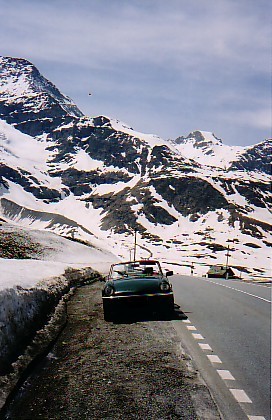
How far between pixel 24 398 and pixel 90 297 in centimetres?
1180

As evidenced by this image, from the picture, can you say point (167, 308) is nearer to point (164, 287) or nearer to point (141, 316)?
point (164, 287)

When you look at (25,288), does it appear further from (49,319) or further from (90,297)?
(90,297)

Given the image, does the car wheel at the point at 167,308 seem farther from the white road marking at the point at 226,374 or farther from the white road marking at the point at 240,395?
the white road marking at the point at 240,395

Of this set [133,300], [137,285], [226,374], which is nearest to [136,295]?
[133,300]

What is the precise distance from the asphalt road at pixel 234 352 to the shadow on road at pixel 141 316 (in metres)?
0.45

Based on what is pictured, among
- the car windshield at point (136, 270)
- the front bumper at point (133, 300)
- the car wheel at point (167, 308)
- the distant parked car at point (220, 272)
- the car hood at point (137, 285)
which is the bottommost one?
the distant parked car at point (220, 272)

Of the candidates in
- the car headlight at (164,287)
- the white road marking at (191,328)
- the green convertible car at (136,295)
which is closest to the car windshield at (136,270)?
the green convertible car at (136,295)

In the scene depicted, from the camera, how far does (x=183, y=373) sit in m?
6.44

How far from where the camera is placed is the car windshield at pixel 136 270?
40.9 feet

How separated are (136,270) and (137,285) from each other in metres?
2.13

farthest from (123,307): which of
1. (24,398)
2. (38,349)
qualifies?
(24,398)

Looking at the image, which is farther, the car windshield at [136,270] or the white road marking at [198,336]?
the car windshield at [136,270]

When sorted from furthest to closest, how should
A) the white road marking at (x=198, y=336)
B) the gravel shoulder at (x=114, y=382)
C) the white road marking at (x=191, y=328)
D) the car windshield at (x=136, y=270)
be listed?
1. the car windshield at (x=136, y=270)
2. the white road marking at (x=191, y=328)
3. the white road marking at (x=198, y=336)
4. the gravel shoulder at (x=114, y=382)

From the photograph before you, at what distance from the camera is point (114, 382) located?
5926 millimetres
